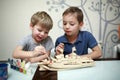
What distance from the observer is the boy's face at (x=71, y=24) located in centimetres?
168

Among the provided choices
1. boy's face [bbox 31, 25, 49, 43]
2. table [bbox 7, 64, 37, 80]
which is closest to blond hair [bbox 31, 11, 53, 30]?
boy's face [bbox 31, 25, 49, 43]

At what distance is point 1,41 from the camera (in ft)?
7.95

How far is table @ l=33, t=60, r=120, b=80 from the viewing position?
0.95 m

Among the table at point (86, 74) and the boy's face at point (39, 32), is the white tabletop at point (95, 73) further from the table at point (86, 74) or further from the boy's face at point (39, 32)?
the boy's face at point (39, 32)

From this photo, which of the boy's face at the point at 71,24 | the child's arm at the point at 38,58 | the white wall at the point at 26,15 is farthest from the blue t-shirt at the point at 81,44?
the white wall at the point at 26,15

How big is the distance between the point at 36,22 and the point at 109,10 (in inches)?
48.2

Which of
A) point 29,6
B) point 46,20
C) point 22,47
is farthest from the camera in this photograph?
point 29,6

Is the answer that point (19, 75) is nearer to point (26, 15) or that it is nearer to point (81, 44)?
point (81, 44)

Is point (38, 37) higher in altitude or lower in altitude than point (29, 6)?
lower

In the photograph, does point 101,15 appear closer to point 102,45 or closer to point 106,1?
point 106,1

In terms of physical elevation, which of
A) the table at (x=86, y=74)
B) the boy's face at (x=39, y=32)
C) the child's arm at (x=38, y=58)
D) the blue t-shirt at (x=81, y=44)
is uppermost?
the boy's face at (x=39, y=32)

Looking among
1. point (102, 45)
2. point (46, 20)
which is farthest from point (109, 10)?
point (46, 20)

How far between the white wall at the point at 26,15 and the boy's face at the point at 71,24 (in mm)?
738

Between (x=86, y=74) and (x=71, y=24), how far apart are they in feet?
2.50
